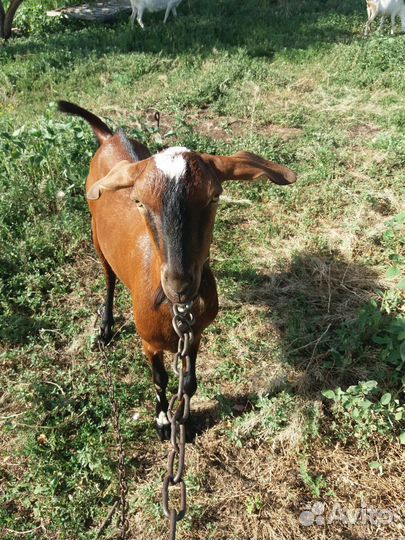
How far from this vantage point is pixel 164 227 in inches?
72.9

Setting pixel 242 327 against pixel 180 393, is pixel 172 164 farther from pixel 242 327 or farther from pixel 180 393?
pixel 242 327

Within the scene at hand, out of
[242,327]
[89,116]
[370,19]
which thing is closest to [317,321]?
[242,327]

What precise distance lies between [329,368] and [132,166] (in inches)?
85.1

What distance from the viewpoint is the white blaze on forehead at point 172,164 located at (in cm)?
187

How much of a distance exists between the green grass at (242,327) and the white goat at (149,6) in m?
4.73

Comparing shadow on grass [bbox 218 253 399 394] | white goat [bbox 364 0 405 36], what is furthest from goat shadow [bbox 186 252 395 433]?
white goat [bbox 364 0 405 36]

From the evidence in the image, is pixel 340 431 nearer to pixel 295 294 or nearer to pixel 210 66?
pixel 295 294

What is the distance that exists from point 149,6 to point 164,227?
11.2m

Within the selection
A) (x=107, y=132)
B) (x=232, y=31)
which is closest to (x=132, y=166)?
(x=107, y=132)

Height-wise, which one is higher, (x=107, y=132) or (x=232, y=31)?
(x=232, y=31)

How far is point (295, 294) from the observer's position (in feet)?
13.1

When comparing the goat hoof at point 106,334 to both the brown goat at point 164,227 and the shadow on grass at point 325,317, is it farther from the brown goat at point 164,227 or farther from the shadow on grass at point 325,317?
the shadow on grass at point 325,317

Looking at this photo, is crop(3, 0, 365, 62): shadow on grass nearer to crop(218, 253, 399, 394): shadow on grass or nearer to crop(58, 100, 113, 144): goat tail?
crop(58, 100, 113, 144): goat tail

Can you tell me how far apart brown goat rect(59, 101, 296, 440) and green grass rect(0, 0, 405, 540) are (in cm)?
54
